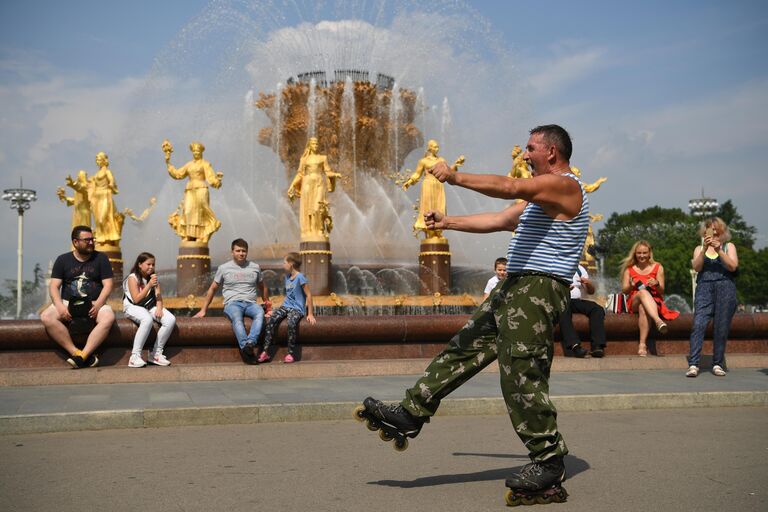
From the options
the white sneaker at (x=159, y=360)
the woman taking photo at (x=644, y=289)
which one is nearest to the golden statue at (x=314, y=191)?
the woman taking photo at (x=644, y=289)

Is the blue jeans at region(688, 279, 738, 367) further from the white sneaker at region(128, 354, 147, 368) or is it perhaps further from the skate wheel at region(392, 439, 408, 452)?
the skate wheel at region(392, 439, 408, 452)

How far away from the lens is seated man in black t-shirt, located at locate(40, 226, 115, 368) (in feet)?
30.3

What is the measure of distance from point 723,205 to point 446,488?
9808cm

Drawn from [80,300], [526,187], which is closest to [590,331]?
[80,300]

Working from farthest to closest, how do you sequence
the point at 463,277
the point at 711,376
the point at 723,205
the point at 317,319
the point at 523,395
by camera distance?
the point at 723,205
the point at 463,277
the point at 317,319
the point at 711,376
the point at 523,395

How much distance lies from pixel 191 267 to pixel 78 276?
32.5 ft

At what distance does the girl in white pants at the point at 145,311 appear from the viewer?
966cm

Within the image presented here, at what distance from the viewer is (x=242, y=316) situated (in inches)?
405

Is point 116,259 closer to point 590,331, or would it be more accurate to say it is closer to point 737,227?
point 590,331

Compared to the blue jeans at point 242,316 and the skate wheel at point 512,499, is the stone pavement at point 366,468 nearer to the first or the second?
the skate wheel at point 512,499

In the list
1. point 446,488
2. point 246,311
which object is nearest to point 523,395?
point 446,488

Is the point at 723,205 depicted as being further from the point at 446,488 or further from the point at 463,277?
the point at 446,488

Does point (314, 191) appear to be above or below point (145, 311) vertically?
above

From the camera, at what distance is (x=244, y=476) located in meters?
4.88
